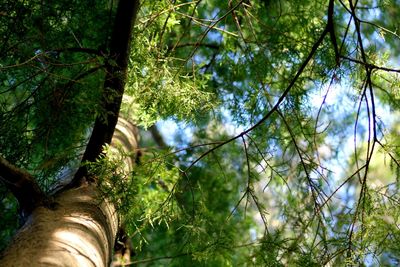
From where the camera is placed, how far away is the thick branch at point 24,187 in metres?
1.73

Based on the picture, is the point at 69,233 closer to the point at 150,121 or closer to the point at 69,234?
the point at 69,234

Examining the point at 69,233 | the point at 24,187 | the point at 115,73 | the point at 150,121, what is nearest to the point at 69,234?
the point at 69,233

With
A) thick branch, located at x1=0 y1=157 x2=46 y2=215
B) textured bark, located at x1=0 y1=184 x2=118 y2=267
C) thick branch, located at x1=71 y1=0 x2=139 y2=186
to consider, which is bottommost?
textured bark, located at x1=0 y1=184 x2=118 y2=267

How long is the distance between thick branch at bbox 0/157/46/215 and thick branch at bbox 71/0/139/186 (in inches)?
11.1

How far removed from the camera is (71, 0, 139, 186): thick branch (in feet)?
6.40

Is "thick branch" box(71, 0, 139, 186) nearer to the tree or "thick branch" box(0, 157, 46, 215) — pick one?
the tree

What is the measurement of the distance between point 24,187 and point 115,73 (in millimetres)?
495

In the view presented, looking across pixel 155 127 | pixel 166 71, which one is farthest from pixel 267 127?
pixel 155 127

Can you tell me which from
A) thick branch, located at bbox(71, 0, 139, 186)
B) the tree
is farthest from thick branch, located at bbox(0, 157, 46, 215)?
thick branch, located at bbox(71, 0, 139, 186)

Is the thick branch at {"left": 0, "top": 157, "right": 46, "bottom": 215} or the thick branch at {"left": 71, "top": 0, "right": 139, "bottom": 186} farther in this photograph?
the thick branch at {"left": 71, "top": 0, "right": 139, "bottom": 186}

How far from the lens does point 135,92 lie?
91.9 inches

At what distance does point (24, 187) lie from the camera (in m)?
1.80

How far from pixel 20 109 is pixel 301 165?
1232 mm

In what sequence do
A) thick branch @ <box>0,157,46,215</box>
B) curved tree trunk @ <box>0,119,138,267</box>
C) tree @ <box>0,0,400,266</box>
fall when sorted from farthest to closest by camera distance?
tree @ <box>0,0,400,266</box>
thick branch @ <box>0,157,46,215</box>
curved tree trunk @ <box>0,119,138,267</box>
